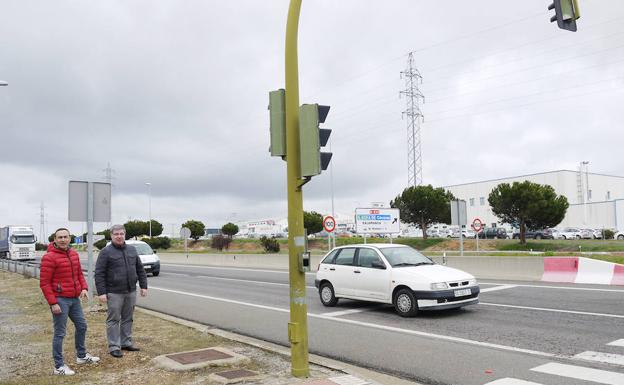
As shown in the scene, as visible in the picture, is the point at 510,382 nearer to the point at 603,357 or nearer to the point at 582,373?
the point at 582,373

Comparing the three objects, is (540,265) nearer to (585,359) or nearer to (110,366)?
(585,359)

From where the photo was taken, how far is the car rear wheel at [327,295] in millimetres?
12914

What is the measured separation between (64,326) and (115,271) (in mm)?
→ 1121

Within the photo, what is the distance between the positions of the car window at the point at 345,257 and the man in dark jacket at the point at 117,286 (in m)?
5.82

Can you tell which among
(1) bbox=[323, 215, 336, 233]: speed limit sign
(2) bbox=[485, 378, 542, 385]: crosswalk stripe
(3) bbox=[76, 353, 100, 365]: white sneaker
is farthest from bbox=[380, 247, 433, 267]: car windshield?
(1) bbox=[323, 215, 336, 233]: speed limit sign

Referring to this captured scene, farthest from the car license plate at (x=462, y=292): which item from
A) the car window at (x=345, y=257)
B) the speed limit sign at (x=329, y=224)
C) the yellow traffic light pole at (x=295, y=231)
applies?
the speed limit sign at (x=329, y=224)

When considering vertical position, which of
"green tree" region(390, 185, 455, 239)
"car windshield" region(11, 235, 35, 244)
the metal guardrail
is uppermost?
"green tree" region(390, 185, 455, 239)

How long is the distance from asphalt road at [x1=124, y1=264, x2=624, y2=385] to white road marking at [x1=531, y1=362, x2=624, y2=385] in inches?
0.4

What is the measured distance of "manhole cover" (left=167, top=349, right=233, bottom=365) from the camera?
7.09m

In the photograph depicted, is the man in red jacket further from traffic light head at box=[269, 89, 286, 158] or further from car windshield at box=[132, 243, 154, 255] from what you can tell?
car windshield at box=[132, 243, 154, 255]

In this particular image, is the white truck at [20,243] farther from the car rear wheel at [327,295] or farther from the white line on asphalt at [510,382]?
the white line on asphalt at [510,382]

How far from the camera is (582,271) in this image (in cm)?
1678

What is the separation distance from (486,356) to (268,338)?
12.0 feet

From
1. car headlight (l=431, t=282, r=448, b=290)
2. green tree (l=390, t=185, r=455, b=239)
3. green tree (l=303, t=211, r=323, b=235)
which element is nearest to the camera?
car headlight (l=431, t=282, r=448, b=290)
